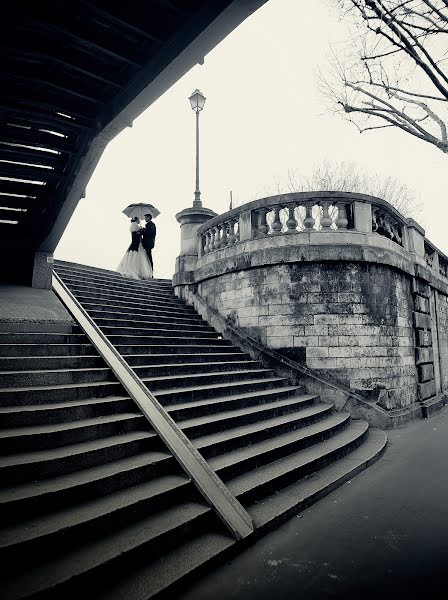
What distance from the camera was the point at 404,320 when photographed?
8.62 meters

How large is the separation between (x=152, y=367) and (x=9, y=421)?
2.43 m

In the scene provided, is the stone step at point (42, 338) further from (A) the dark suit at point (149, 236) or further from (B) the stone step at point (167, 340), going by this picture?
(A) the dark suit at point (149, 236)

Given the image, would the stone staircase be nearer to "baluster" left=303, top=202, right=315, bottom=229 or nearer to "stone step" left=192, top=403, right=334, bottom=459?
"stone step" left=192, top=403, right=334, bottom=459

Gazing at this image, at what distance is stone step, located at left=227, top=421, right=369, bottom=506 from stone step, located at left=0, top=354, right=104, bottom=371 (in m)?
2.55

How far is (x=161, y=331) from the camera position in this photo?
7801 mm

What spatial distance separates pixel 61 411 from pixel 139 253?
320 inches

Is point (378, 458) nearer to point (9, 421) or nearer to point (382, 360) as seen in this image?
point (382, 360)

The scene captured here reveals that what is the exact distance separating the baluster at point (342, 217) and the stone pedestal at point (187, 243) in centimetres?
411

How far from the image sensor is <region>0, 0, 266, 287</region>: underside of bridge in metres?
3.04

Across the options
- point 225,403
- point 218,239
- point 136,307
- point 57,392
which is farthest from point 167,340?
point 218,239

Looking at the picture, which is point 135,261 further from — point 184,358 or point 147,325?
point 184,358

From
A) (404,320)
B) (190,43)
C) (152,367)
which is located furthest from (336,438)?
(190,43)

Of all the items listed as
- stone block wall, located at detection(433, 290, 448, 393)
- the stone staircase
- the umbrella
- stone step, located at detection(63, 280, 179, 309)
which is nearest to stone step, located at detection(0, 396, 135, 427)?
the stone staircase

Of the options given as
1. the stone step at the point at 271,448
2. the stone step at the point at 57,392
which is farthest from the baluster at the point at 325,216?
the stone step at the point at 57,392
